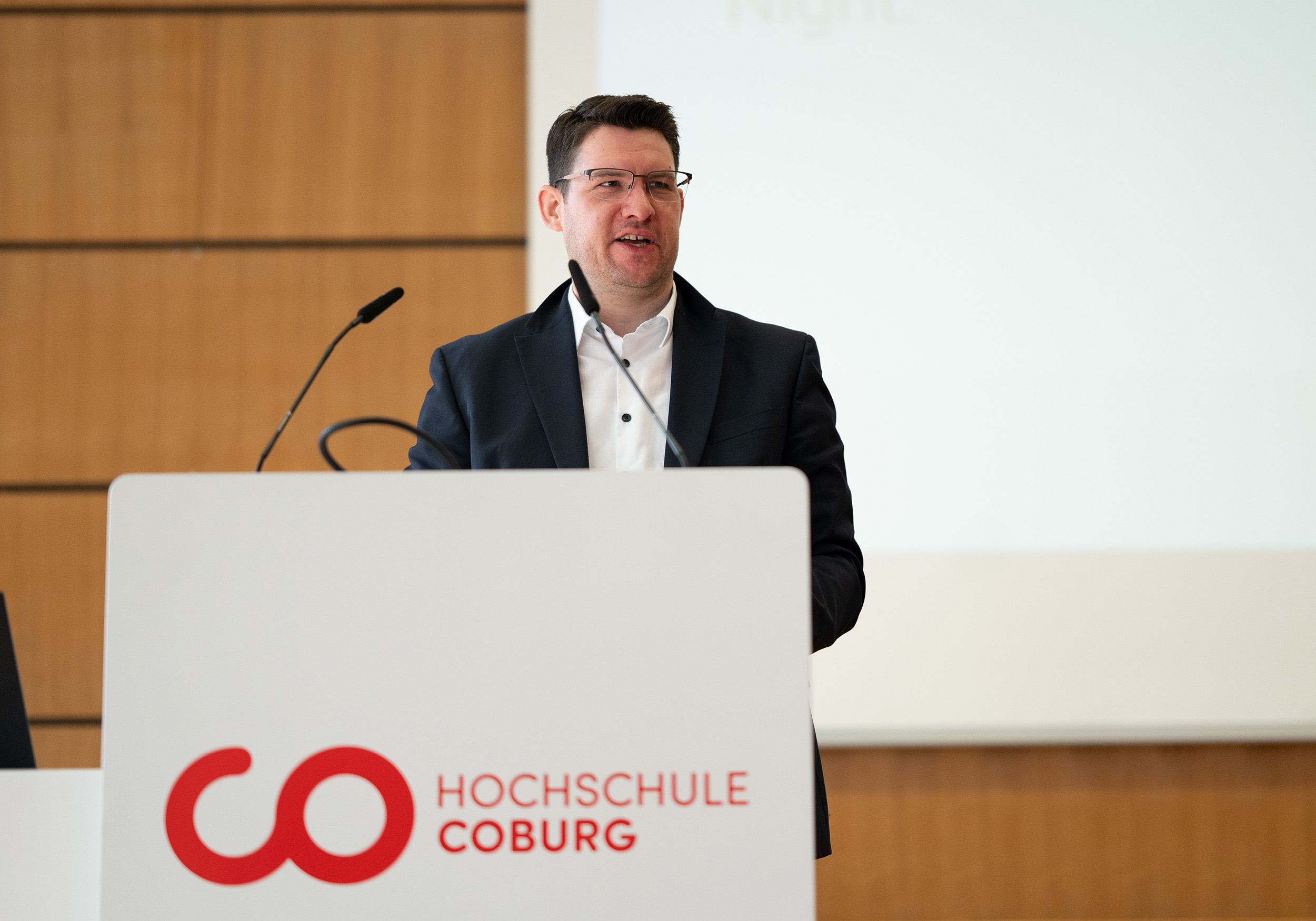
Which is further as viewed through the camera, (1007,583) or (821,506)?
(1007,583)

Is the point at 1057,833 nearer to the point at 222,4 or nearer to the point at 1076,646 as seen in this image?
the point at 1076,646

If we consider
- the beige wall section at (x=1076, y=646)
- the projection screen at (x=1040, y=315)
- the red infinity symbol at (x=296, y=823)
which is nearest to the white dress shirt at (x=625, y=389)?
the red infinity symbol at (x=296, y=823)

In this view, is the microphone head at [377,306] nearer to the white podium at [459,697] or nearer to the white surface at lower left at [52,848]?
the white podium at [459,697]

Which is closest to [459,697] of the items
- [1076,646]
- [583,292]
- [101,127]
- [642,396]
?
[642,396]

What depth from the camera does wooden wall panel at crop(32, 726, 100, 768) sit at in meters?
2.97

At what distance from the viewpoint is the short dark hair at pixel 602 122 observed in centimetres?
155

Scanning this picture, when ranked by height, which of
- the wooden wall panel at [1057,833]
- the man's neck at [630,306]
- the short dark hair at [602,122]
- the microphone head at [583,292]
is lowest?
the wooden wall panel at [1057,833]

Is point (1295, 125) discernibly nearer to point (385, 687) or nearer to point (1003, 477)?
point (1003, 477)

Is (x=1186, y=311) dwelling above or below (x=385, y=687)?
above

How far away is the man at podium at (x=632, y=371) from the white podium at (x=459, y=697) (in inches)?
21.3

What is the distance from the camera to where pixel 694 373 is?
1.54m

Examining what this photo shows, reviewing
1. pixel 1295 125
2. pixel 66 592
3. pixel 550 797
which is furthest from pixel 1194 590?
pixel 66 592

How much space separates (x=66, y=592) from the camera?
9.87ft

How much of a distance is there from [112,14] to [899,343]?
2517 mm
